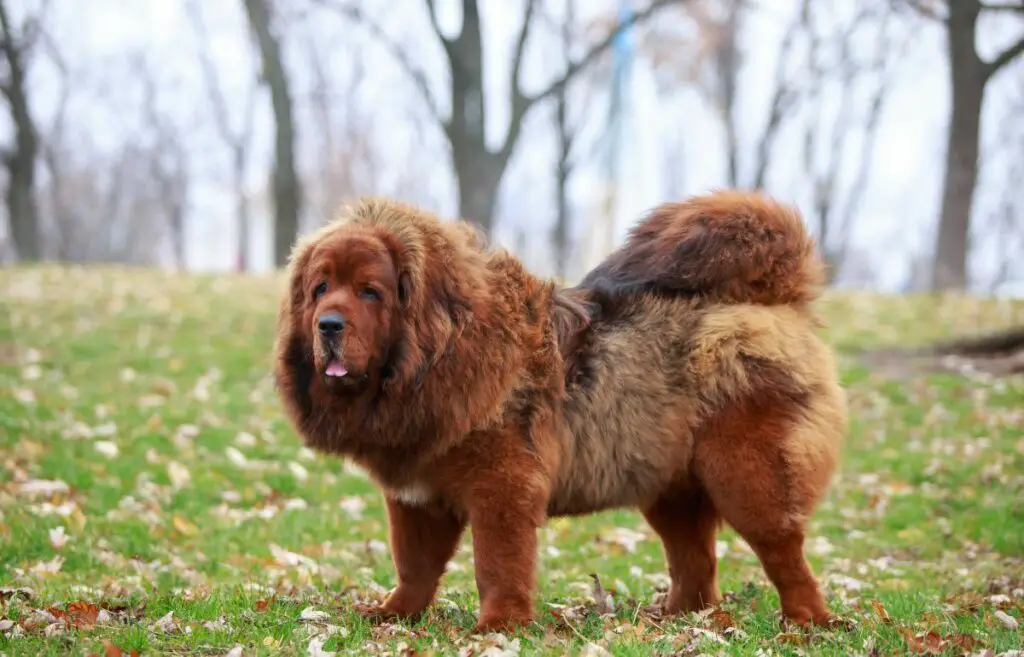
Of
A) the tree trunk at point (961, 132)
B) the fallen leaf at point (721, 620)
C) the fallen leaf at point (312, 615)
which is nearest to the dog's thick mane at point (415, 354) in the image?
the fallen leaf at point (312, 615)

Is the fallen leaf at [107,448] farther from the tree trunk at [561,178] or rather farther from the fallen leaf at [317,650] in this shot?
the tree trunk at [561,178]

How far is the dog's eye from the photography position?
457 cm

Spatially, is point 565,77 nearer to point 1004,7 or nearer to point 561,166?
point 1004,7

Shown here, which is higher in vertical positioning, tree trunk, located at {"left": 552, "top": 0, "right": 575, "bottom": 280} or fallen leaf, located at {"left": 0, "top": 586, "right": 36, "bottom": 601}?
tree trunk, located at {"left": 552, "top": 0, "right": 575, "bottom": 280}

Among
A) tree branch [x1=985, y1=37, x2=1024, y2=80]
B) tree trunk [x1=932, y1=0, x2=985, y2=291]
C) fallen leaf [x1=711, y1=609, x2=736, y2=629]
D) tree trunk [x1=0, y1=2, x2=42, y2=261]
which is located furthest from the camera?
tree trunk [x1=0, y1=2, x2=42, y2=261]

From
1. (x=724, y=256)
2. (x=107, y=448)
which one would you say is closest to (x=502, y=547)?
(x=724, y=256)

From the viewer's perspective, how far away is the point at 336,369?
4434mm

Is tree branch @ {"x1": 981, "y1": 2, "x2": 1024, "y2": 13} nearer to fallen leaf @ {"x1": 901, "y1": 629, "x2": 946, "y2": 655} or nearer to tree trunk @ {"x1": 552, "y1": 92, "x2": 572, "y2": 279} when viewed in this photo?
fallen leaf @ {"x1": 901, "y1": 629, "x2": 946, "y2": 655}

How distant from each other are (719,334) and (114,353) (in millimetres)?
10080

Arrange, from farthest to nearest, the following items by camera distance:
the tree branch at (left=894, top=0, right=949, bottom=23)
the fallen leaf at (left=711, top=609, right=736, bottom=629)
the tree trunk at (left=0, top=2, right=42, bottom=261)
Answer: the tree trunk at (left=0, top=2, right=42, bottom=261) < the tree branch at (left=894, top=0, right=949, bottom=23) < the fallen leaf at (left=711, top=609, right=736, bottom=629)

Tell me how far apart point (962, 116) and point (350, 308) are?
16453mm

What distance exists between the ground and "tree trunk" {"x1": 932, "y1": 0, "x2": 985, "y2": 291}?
371 centimetres

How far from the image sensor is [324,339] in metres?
4.41

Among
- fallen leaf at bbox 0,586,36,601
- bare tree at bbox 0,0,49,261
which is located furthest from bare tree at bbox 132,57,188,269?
fallen leaf at bbox 0,586,36,601
